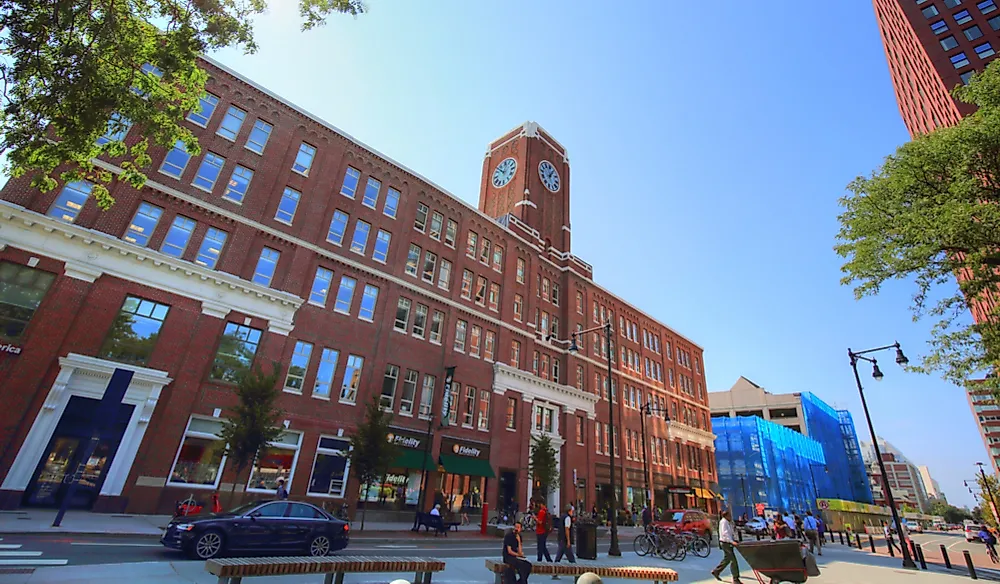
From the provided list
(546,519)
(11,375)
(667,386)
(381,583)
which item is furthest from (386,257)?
(667,386)

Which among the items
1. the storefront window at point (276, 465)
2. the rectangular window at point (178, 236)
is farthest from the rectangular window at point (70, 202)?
the storefront window at point (276, 465)

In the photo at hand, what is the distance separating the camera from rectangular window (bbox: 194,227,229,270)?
2279 centimetres

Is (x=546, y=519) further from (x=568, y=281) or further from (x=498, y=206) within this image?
(x=498, y=206)

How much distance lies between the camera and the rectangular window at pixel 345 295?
26.9 meters

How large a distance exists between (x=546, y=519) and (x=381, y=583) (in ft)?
21.6

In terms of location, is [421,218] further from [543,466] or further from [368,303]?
[543,466]

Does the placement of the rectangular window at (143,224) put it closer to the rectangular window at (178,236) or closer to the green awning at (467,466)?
the rectangular window at (178,236)

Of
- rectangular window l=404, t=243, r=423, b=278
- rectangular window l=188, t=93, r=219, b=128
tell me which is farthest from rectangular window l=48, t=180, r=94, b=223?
rectangular window l=404, t=243, r=423, b=278

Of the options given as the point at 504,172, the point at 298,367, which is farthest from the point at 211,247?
the point at 504,172

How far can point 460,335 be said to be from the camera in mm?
33000

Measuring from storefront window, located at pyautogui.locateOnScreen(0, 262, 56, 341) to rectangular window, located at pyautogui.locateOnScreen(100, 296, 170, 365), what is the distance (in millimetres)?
2571

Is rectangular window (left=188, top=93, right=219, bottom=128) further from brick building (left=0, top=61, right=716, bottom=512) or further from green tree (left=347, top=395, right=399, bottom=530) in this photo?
green tree (left=347, top=395, right=399, bottom=530)

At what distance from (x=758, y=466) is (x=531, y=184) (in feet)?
165

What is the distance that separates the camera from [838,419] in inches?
3570
